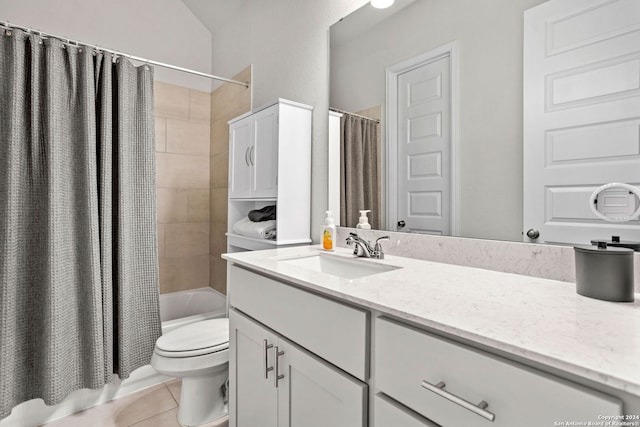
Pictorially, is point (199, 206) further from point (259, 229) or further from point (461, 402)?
point (461, 402)

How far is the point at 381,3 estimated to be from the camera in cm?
139

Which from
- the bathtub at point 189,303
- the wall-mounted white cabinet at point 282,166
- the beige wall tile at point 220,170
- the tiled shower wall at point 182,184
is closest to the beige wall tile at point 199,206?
the tiled shower wall at point 182,184

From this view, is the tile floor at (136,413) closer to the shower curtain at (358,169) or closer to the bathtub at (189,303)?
the bathtub at (189,303)

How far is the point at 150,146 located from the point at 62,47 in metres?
0.61

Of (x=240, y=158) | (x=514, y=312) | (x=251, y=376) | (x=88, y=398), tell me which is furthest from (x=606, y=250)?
(x=88, y=398)

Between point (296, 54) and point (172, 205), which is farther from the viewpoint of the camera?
point (172, 205)

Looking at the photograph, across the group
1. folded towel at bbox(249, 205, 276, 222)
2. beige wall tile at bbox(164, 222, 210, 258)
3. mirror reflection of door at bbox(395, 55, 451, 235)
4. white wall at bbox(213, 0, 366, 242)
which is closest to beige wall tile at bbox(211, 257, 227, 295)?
beige wall tile at bbox(164, 222, 210, 258)

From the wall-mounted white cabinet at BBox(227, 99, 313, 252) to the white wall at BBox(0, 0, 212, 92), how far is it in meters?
1.27

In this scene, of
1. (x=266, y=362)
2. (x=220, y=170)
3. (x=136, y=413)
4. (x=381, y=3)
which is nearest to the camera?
(x=266, y=362)

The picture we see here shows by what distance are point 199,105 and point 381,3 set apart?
1.98m

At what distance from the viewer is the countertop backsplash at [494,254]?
35.0 inches

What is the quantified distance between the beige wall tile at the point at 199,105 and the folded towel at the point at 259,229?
55.4 inches

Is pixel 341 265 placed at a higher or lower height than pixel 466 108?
lower

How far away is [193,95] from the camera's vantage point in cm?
281
